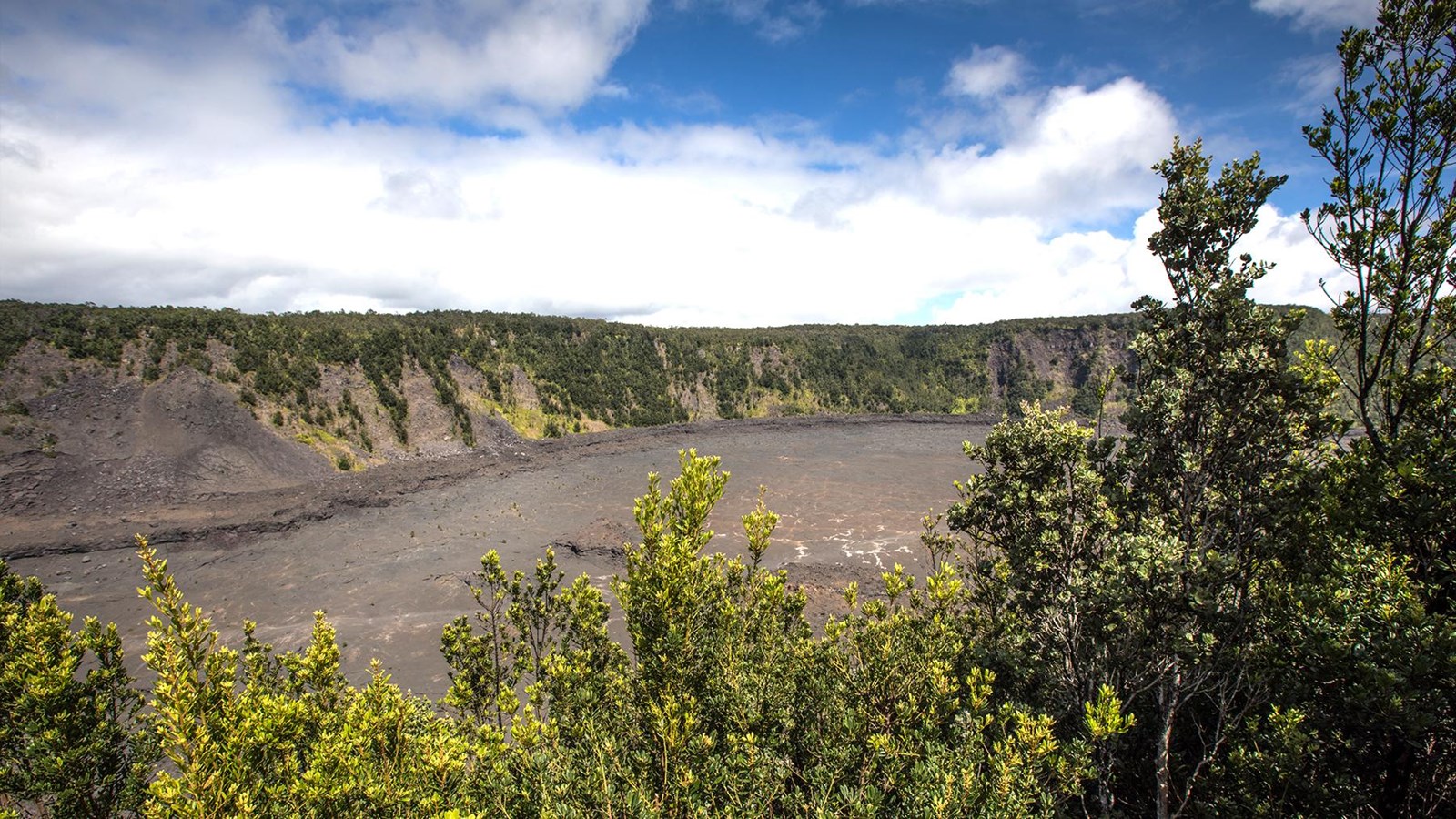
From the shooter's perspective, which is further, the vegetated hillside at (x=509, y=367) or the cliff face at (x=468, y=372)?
the vegetated hillside at (x=509, y=367)

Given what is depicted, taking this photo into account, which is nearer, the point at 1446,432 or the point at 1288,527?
the point at 1446,432

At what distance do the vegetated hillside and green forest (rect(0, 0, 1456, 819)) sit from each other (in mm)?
1657

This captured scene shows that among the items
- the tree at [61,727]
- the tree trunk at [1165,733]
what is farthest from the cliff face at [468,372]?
the tree at [61,727]

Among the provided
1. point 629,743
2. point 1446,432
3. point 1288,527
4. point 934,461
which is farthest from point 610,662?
point 934,461

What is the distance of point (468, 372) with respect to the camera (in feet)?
191

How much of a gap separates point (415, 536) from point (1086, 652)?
29184mm

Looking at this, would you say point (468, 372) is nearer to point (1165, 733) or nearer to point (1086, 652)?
point (1086, 652)

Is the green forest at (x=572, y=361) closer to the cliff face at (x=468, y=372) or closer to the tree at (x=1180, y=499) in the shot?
the cliff face at (x=468, y=372)

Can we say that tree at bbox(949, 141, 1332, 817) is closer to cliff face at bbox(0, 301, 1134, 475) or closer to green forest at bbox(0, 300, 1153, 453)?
cliff face at bbox(0, 301, 1134, 475)

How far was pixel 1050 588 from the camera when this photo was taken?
27.2 ft

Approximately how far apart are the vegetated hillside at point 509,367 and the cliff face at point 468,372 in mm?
155

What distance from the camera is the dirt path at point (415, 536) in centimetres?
2186

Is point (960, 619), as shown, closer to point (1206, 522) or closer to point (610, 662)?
point (1206, 522)

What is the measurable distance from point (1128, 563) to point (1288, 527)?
172cm
